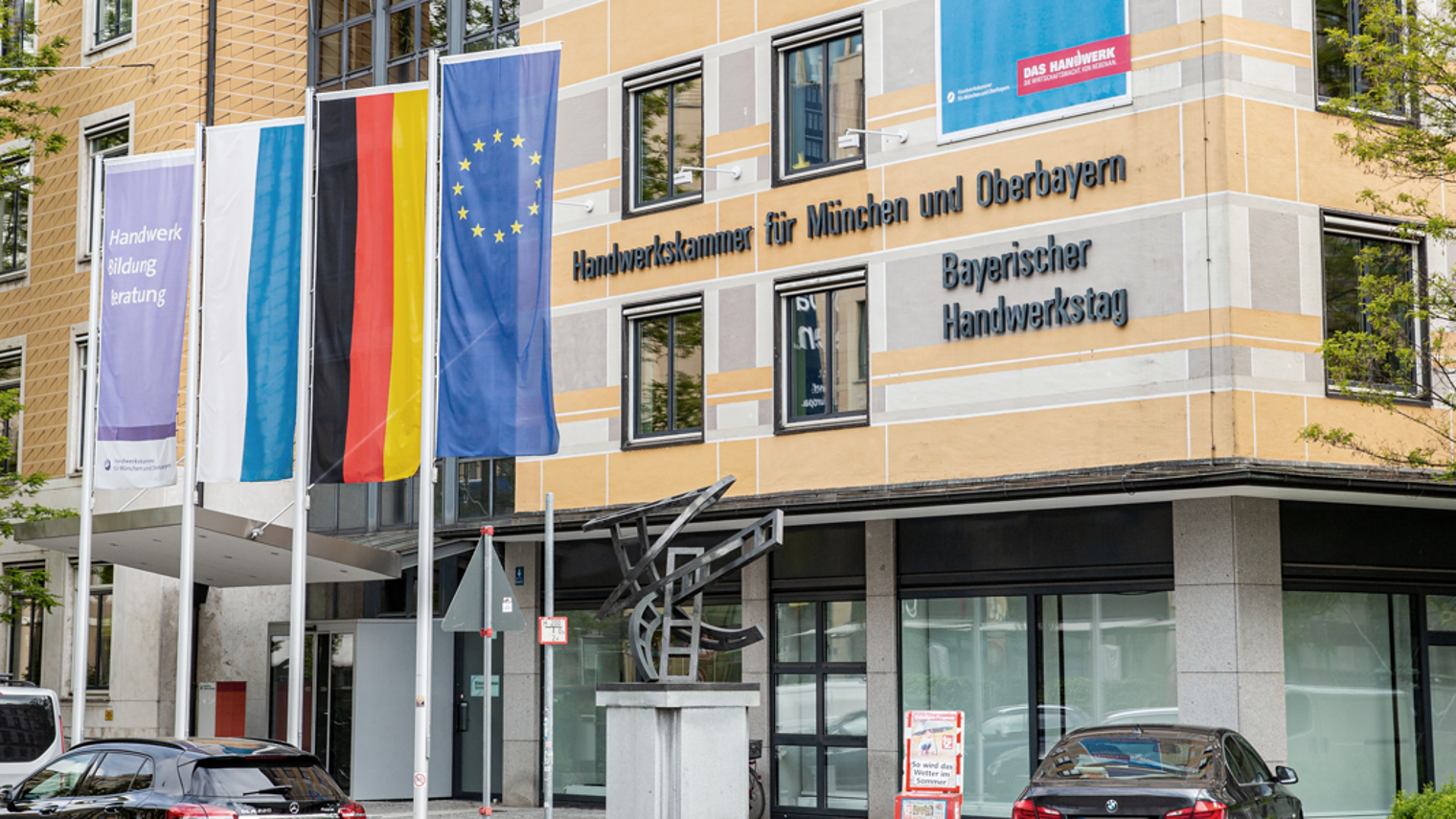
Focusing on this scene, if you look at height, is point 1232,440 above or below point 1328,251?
below

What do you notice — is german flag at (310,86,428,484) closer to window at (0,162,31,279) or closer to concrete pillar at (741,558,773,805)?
concrete pillar at (741,558,773,805)

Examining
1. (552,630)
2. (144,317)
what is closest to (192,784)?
(552,630)

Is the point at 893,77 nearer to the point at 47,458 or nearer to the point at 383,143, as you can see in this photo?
the point at 383,143

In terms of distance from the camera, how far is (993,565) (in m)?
20.4

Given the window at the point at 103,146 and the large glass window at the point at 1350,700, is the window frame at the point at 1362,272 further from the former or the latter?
the window at the point at 103,146

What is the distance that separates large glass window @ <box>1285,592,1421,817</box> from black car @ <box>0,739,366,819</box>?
10.5 metres

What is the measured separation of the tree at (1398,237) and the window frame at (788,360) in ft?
17.7

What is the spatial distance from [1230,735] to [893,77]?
9.82 meters

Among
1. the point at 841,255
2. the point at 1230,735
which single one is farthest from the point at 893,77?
the point at 1230,735

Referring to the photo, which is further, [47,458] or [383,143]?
[47,458]

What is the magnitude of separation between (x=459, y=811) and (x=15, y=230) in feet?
53.7

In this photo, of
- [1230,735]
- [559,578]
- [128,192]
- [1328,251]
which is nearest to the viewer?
[1230,735]

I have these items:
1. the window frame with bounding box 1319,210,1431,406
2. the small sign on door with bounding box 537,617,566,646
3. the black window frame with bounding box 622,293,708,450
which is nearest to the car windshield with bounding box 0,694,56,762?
the small sign on door with bounding box 537,617,566,646

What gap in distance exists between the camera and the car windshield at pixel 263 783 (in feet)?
42.9
